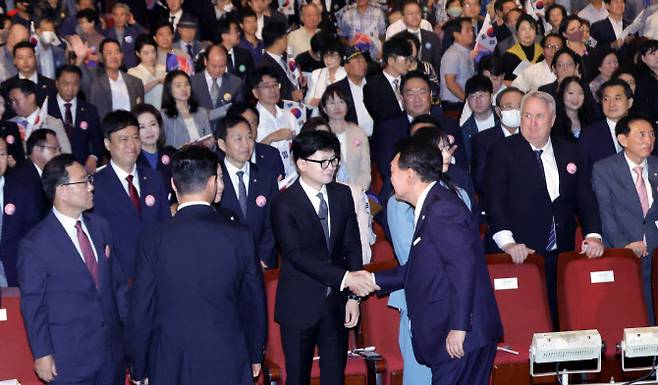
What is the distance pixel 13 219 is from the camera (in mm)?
6691

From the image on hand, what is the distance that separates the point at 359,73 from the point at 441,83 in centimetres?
177

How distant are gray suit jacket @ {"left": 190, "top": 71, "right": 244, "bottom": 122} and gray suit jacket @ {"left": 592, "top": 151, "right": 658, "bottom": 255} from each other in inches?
136

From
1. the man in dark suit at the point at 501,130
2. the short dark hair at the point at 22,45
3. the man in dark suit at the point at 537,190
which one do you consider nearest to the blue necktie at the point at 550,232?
the man in dark suit at the point at 537,190

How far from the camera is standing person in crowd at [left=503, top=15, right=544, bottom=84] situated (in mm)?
10523

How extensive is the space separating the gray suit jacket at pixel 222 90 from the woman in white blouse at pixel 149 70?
460 mm

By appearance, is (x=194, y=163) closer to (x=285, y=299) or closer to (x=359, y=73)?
(x=285, y=299)

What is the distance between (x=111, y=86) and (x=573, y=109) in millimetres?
3842

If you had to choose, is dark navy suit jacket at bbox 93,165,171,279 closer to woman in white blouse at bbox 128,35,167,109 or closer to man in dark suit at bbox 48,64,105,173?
man in dark suit at bbox 48,64,105,173

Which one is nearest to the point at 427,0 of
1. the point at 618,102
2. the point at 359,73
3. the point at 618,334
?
the point at 359,73

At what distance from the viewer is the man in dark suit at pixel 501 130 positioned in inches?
305

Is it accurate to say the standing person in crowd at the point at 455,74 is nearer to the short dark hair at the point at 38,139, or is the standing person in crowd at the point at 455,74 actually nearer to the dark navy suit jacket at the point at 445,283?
the short dark hair at the point at 38,139

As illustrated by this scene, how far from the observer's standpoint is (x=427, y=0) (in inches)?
519

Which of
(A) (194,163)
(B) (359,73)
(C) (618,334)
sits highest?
(B) (359,73)

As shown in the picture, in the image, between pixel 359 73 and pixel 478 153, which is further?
pixel 359 73
